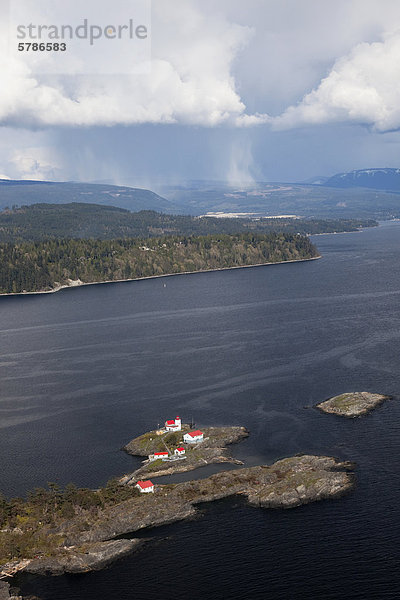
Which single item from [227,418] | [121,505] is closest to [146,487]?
[121,505]

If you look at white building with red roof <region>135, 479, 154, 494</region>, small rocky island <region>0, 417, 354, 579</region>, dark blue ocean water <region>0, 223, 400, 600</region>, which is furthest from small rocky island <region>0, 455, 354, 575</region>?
dark blue ocean water <region>0, 223, 400, 600</region>

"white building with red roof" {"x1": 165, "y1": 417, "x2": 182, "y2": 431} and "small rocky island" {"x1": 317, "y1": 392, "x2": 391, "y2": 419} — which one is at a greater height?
"small rocky island" {"x1": 317, "y1": 392, "x2": 391, "y2": 419}

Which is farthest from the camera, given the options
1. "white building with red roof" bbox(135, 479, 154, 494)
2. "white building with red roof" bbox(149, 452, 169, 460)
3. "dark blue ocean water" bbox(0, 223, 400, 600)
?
"white building with red roof" bbox(149, 452, 169, 460)

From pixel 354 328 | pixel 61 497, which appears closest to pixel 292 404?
pixel 61 497

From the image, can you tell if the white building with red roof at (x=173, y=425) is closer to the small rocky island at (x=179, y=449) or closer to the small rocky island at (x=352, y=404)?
the small rocky island at (x=179, y=449)

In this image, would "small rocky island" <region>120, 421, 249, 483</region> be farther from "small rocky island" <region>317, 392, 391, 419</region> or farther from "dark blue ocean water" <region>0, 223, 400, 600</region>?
"small rocky island" <region>317, 392, 391, 419</region>

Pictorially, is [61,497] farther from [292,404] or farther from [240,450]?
[292,404]

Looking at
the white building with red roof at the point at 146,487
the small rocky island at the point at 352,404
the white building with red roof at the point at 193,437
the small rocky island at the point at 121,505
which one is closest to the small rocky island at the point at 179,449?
the white building with red roof at the point at 193,437
